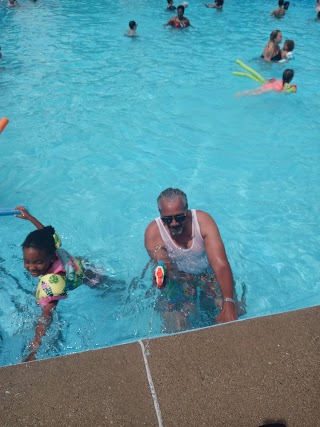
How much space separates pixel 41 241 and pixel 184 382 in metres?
1.61

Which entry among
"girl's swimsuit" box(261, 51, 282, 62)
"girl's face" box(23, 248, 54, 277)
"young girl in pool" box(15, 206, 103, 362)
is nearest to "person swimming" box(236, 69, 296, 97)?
"girl's swimsuit" box(261, 51, 282, 62)

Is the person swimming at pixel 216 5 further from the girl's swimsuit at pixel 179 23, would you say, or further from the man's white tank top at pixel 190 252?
the man's white tank top at pixel 190 252

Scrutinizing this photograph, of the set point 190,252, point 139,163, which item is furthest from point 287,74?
point 190,252

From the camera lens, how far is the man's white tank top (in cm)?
354

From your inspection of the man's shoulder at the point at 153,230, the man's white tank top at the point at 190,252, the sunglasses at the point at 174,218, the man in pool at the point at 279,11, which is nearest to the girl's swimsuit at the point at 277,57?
the man in pool at the point at 279,11

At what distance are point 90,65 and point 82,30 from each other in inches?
134

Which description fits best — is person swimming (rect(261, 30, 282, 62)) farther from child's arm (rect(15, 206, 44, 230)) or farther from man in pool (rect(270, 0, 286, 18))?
child's arm (rect(15, 206, 44, 230))

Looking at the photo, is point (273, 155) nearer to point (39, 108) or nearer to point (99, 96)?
point (99, 96)

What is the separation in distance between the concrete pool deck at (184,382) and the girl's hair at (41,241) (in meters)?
1.09

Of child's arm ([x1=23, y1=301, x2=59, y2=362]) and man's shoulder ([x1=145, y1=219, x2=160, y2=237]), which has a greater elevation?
man's shoulder ([x1=145, y1=219, x2=160, y2=237])

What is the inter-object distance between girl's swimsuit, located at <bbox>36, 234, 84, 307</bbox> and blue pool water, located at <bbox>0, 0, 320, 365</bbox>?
2.08ft

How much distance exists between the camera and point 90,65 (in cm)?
1084

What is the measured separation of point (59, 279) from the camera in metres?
3.24

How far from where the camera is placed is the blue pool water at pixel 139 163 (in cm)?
449
